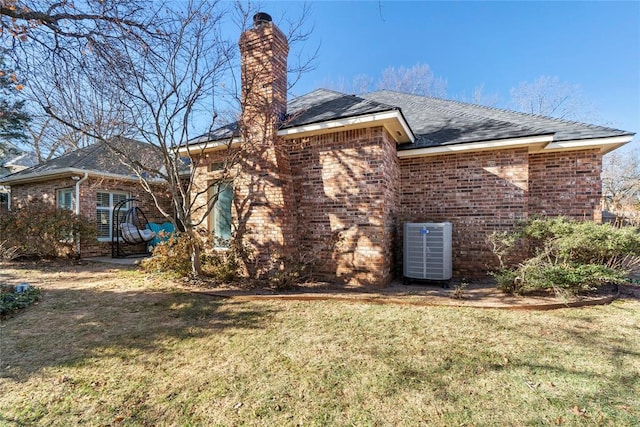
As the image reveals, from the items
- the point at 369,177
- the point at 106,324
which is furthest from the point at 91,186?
the point at 369,177

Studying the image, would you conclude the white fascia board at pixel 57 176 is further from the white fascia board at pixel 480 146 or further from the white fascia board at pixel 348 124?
the white fascia board at pixel 480 146

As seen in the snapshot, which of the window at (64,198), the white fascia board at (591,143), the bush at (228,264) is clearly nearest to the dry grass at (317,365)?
the bush at (228,264)

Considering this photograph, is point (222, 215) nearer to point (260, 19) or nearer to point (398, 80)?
point (260, 19)

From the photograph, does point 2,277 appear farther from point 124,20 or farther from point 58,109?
point 124,20

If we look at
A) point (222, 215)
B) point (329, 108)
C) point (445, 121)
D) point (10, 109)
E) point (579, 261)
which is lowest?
point (579, 261)

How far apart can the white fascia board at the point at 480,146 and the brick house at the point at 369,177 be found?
0.02m

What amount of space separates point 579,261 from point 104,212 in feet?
46.3

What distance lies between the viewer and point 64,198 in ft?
35.9

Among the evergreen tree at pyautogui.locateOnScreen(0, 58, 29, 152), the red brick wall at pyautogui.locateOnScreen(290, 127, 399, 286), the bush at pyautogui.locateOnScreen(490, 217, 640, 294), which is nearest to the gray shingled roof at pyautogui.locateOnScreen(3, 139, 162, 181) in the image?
the evergreen tree at pyautogui.locateOnScreen(0, 58, 29, 152)

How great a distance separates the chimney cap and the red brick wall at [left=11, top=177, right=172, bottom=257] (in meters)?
5.64

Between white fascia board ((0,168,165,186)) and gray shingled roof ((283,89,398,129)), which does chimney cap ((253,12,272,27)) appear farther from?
white fascia board ((0,168,165,186))

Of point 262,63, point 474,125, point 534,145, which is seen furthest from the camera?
point 474,125

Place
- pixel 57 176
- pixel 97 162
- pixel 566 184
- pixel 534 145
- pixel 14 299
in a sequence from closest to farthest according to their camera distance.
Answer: pixel 14 299
pixel 534 145
pixel 566 184
pixel 57 176
pixel 97 162

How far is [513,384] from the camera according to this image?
2.65 metres
